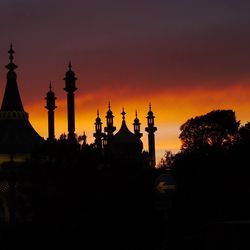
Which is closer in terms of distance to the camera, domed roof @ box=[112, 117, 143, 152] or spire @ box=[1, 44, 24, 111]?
spire @ box=[1, 44, 24, 111]

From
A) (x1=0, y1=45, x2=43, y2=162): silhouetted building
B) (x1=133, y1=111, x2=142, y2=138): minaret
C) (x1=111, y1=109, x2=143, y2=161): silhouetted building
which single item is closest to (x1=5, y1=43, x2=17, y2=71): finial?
(x1=0, y1=45, x2=43, y2=162): silhouetted building

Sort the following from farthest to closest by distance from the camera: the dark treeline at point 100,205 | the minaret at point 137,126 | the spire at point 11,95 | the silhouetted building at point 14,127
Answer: the minaret at point 137,126, the spire at point 11,95, the silhouetted building at point 14,127, the dark treeline at point 100,205

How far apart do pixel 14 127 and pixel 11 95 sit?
4435 millimetres

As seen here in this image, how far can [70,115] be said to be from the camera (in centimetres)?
5819

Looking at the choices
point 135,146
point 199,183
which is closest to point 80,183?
point 199,183

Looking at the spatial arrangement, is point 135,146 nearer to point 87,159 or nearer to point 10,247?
point 87,159

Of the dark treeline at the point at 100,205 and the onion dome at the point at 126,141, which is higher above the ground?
the onion dome at the point at 126,141

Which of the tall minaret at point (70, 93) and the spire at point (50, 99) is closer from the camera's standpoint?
the tall minaret at point (70, 93)

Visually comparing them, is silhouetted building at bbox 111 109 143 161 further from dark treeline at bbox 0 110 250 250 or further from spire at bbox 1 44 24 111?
dark treeline at bbox 0 110 250 250

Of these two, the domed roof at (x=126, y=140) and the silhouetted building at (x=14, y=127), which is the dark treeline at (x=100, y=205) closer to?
the silhouetted building at (x=14, y=127)

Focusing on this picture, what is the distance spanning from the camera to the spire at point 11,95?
6706 cm

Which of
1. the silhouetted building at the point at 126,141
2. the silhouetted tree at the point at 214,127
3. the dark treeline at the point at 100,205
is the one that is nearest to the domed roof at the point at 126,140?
the silhouetted building at the point at 126,141

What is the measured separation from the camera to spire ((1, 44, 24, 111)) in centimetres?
6706

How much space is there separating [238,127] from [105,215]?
61027 mm
